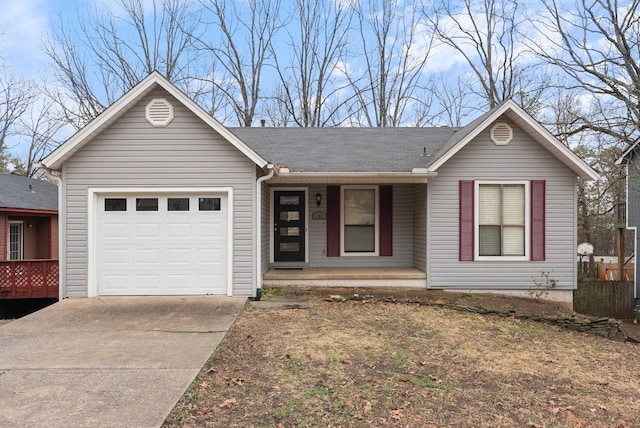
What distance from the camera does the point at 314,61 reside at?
21938 mm

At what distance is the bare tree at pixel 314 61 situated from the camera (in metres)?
21.6

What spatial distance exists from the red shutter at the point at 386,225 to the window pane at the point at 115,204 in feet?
19.4

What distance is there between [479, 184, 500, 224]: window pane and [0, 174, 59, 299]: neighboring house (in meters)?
10.8

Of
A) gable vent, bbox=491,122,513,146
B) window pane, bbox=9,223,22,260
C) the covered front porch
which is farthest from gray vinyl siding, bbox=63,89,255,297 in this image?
window pane, bbox=9,223,22,260

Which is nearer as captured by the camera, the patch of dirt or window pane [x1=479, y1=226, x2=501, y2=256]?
the patch of dirt

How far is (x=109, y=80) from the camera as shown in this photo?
21062 mm

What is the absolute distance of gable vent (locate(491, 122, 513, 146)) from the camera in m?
9.18

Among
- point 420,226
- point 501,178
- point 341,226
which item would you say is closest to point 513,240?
point 501,178

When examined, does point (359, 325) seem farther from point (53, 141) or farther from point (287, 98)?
point (53, 141)

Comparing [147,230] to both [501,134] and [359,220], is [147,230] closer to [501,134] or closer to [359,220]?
[359,220]

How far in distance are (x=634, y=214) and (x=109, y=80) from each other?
76.2 feet

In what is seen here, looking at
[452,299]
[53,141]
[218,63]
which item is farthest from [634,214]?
[53,141]

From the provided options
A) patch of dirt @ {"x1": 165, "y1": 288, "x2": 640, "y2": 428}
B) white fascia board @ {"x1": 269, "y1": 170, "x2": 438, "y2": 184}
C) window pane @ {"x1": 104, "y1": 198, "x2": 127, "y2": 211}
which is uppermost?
white fascia board @ {"x1": 269, "y1": 170, "x2": 438, "y2": 184}

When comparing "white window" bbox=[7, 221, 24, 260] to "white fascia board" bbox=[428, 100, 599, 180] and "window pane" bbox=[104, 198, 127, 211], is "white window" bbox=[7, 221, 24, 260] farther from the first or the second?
"white fascia board" bbox=[428, 100, 599, 180]
